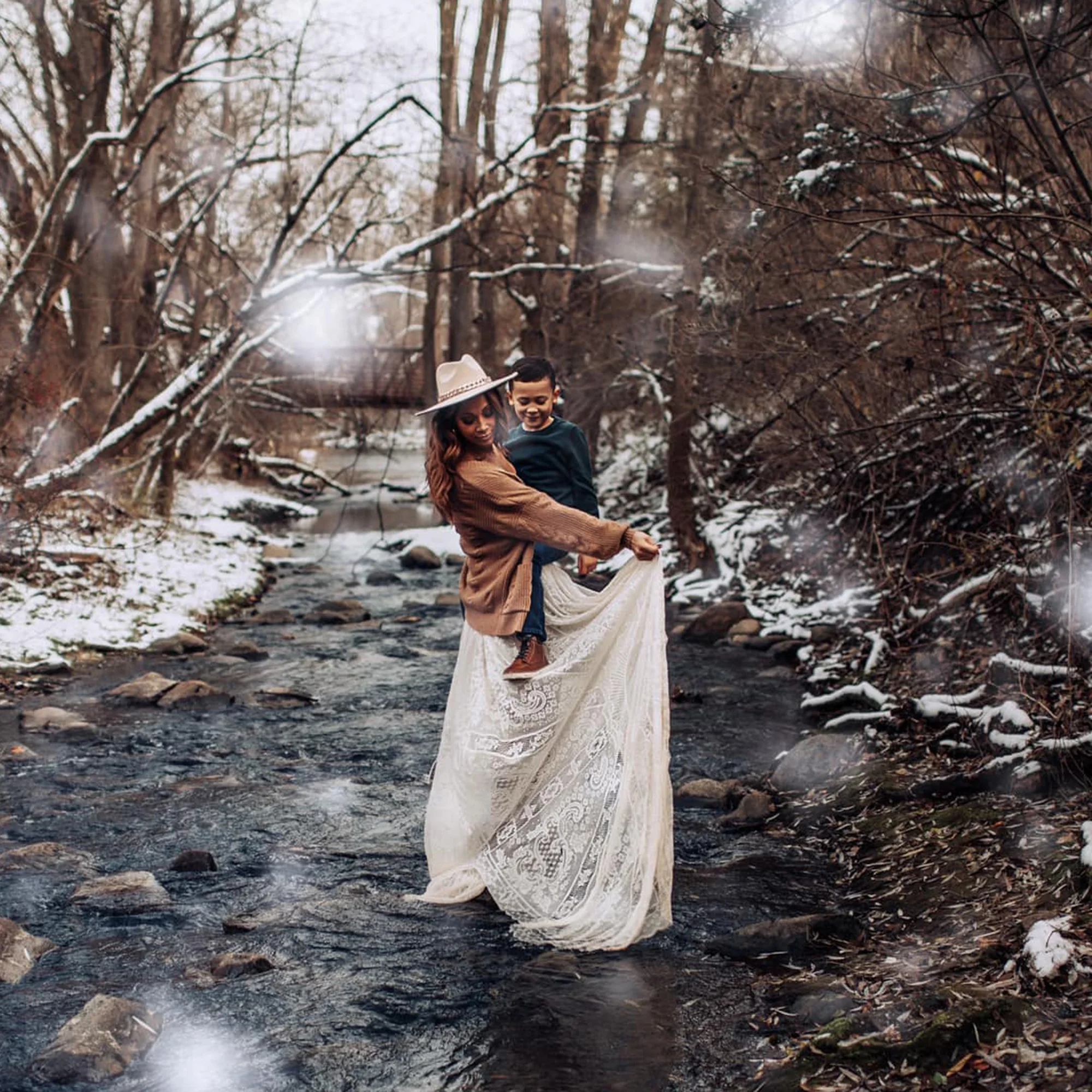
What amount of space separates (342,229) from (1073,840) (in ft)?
92.8

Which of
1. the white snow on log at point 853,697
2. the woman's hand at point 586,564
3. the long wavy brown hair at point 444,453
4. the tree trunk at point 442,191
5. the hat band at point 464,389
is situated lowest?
the white snow on log at point 853,697

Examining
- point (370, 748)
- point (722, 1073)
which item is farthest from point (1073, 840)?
point (370, 748)

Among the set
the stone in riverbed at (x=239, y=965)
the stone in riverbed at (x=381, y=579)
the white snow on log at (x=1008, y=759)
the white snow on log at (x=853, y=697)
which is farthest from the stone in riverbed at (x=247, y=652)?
the white snow on log at (x=1008, y=759)

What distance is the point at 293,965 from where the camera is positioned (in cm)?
460

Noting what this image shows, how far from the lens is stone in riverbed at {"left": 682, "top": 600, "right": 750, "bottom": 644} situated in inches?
479

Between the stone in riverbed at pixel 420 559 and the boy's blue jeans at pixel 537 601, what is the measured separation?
13099mm

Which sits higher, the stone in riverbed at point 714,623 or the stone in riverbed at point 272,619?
the stone in riverbed at point 714,623

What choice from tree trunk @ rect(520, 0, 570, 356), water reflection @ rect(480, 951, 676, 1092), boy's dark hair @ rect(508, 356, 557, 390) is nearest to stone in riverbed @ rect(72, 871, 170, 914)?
water reflection @ rect(480, 951, 676, 1092)

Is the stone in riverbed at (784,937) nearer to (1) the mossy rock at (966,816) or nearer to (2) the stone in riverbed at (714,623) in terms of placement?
(1) the mossy rock at (966,816)

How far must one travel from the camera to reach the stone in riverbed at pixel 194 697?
9461 millimetres

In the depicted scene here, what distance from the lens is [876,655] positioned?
9.04m

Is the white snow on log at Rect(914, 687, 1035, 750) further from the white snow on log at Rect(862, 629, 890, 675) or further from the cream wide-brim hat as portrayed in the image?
the cream wide-brim hat

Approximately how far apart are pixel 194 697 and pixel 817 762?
16.7 feet

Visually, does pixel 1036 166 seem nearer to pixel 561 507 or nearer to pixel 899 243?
pixel 899 243
